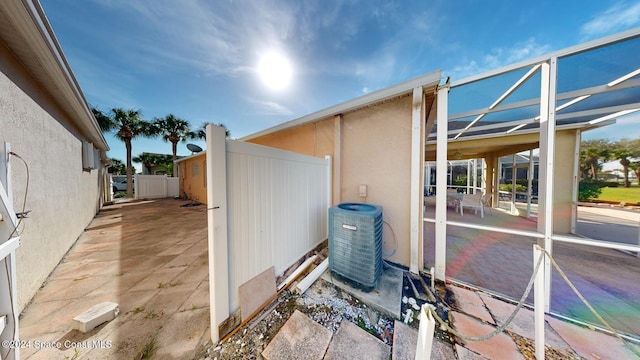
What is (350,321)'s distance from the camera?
1754 millimetres

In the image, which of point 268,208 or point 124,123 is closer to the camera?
point 268,208

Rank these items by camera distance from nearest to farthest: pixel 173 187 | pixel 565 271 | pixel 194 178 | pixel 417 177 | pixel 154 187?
1. pixel 417 177
2. pixel 565 271
3. pixel 194 178
4. pixel 154 187
5. pixel 173 187

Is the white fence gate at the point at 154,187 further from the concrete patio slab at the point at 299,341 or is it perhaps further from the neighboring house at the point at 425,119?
the concrete patio slab at the point at 299,341

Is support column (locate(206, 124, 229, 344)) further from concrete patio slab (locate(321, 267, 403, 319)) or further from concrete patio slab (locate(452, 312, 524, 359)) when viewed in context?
concrete patio slab (locate(452, 312, 524, 359))

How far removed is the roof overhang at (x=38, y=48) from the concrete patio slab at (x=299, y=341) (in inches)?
139

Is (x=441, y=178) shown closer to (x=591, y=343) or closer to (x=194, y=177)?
(x=591, y=343)

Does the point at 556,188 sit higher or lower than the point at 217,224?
higher

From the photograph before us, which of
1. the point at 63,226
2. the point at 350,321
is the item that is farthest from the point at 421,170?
the point at 63,226

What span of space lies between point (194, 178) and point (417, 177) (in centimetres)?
1038

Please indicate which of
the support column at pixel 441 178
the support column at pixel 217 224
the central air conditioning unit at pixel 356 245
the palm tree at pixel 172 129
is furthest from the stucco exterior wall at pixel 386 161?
the palm tree at pixel 172 129

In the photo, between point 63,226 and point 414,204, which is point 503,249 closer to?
point 414,204

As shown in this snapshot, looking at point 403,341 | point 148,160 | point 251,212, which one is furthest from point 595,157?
Answer: point 148,160

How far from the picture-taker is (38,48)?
1972 millimetres

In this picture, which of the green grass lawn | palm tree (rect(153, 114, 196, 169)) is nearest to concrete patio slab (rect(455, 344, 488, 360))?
the green grass lawn
